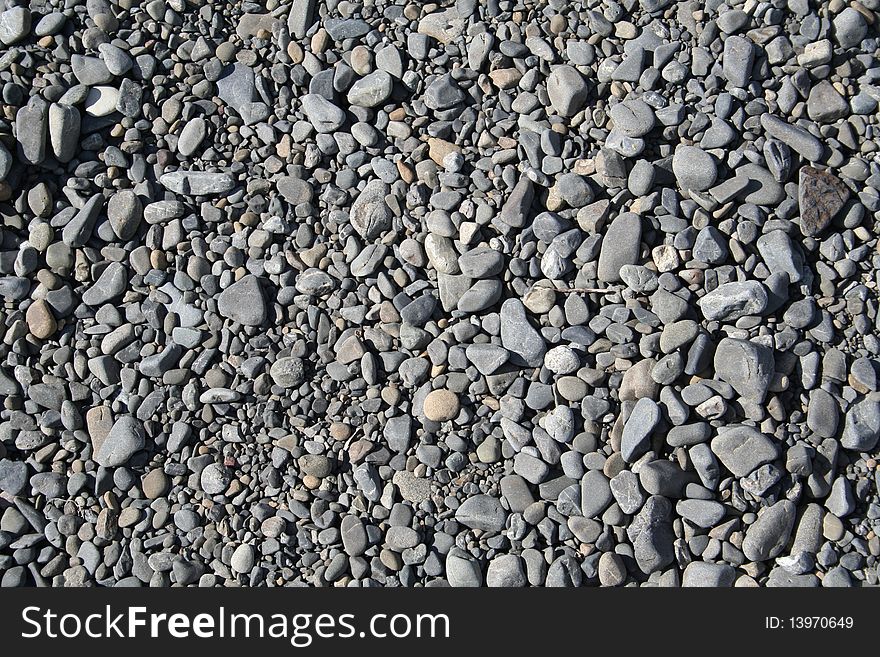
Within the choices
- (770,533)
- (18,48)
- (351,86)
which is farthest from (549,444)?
(18,48)

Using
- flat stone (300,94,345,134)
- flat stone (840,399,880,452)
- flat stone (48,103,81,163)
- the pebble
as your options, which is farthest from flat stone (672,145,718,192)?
Result: flat stone (48,103,81,163)

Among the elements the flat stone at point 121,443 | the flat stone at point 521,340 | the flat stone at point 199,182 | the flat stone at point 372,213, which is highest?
the flat stone at point 199,182

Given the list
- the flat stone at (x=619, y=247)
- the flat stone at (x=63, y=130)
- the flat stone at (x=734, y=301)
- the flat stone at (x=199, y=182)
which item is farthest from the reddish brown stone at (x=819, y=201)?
the flat stone at (x=63, y=130)

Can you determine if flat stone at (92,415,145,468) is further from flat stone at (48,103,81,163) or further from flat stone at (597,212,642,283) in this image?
flat stone at (597,212,642,283)

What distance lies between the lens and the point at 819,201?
2172mm

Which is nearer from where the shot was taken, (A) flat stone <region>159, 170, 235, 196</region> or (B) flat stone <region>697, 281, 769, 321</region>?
(B) flat stone <region>697, 281, 769, 321</region>

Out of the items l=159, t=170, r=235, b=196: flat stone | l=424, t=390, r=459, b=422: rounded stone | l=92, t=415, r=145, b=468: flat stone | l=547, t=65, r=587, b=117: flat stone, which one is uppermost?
l=547, t=65, r=587, b=117: flat stone

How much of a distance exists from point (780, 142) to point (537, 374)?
98 centimetres

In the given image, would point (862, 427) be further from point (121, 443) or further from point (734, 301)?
point (121, 443)

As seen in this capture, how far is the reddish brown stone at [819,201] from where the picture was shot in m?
2.17

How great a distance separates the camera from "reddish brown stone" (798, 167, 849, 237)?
2.17m

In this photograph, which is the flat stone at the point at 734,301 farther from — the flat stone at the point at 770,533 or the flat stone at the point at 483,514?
the flat stone at the point at 483,514

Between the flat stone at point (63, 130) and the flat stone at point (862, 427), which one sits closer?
the flat stone at point (862, 427)

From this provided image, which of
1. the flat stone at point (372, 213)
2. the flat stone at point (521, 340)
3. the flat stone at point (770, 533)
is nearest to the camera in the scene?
the flat stone at point (770, 533)
